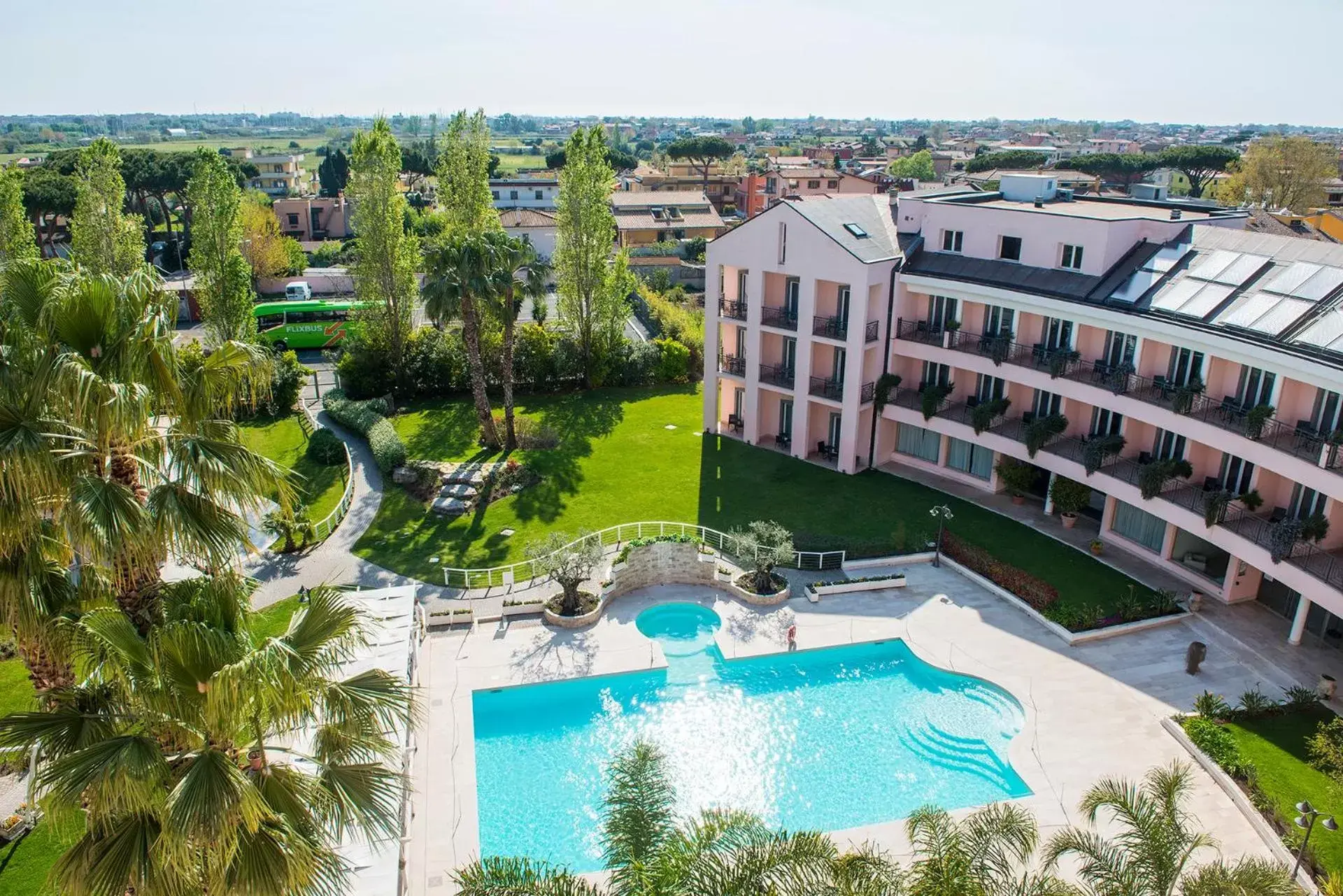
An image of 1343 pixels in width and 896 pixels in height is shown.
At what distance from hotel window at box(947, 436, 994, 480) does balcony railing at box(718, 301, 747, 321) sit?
10.2 metres

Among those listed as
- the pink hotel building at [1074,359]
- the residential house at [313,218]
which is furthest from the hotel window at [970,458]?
the residential house at [313,218]

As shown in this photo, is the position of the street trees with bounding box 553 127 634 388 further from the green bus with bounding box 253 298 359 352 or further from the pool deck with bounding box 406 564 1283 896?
the pool deck with bounding box 406 564 1283 896

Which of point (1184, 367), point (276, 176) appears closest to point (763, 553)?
point (1184, 367)

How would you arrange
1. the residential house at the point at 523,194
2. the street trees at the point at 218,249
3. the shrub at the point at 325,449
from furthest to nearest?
the residential house at the point at 523,194 < the street trees at the point at 218,249 < the shrub at the point at 325,449

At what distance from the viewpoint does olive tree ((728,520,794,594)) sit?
95.8 ft

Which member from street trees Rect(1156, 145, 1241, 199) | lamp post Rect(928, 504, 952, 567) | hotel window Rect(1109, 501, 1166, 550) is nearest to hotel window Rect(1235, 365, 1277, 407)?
hotel window Rect(1109, 501, 1166, 550)

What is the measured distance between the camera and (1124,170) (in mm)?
146875

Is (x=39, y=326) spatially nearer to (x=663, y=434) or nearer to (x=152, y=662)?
(x=152, y=662)

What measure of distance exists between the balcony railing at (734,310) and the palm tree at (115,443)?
30301 millimetres

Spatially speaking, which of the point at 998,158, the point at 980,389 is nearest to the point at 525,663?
the point at 980,389

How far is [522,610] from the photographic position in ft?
92.4

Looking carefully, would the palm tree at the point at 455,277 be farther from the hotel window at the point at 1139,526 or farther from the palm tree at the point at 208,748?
the palm tree at the point at 208,748

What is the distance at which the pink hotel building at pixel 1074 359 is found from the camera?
26172 mm

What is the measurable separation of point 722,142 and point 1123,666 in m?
160
